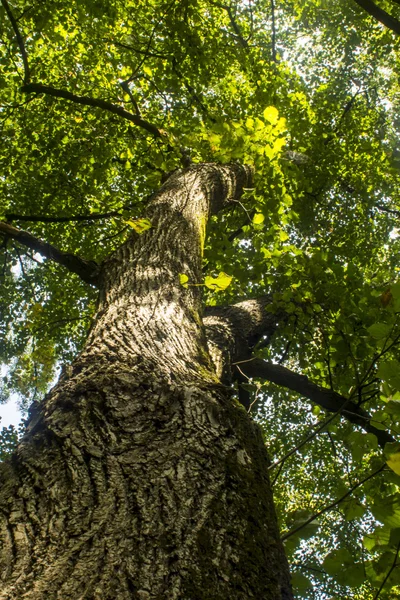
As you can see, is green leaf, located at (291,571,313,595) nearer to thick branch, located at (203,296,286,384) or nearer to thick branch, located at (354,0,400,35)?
thick branch, located at (203,296,286,384)

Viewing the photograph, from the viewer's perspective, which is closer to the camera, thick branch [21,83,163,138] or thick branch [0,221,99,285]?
thick branch [0,221,99,285]

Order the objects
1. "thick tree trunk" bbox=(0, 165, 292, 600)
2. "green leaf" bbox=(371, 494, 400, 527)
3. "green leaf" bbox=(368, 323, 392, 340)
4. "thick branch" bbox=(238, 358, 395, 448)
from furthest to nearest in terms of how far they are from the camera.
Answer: "thick branch" bbox=(238, 358, 395, 448) → "green leaf" bbox=(368, 323, 392, 340) → "green leaf" bbox=(371, 494, 400, 527) → "thick tree trunk" bbox=(0, 165, 292, 600)

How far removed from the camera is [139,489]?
46.1 inches

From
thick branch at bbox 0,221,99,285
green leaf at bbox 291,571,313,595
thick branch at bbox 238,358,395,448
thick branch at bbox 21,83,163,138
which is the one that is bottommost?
green leaf at bbox 291,571,313,595

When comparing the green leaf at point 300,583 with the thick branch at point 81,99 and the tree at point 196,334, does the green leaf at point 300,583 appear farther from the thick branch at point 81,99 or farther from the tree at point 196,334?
the thick branch at point 81,99

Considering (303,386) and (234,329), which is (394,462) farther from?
(234,329)

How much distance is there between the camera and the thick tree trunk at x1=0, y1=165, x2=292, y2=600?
→ 95cm

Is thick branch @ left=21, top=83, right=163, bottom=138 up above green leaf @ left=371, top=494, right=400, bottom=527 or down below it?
above

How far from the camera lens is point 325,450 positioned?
22.7ft

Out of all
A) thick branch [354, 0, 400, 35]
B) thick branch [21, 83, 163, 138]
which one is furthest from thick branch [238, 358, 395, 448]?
thick branch [21, 83, 163, 138]

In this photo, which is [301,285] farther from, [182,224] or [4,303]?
[4,303]

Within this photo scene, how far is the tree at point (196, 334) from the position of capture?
107 centimetres

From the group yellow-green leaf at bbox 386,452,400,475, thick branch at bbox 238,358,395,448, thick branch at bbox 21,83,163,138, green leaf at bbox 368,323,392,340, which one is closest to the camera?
yellow-green leaf at bbox 386,452,400,475

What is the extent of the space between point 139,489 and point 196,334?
1112 millimetres
